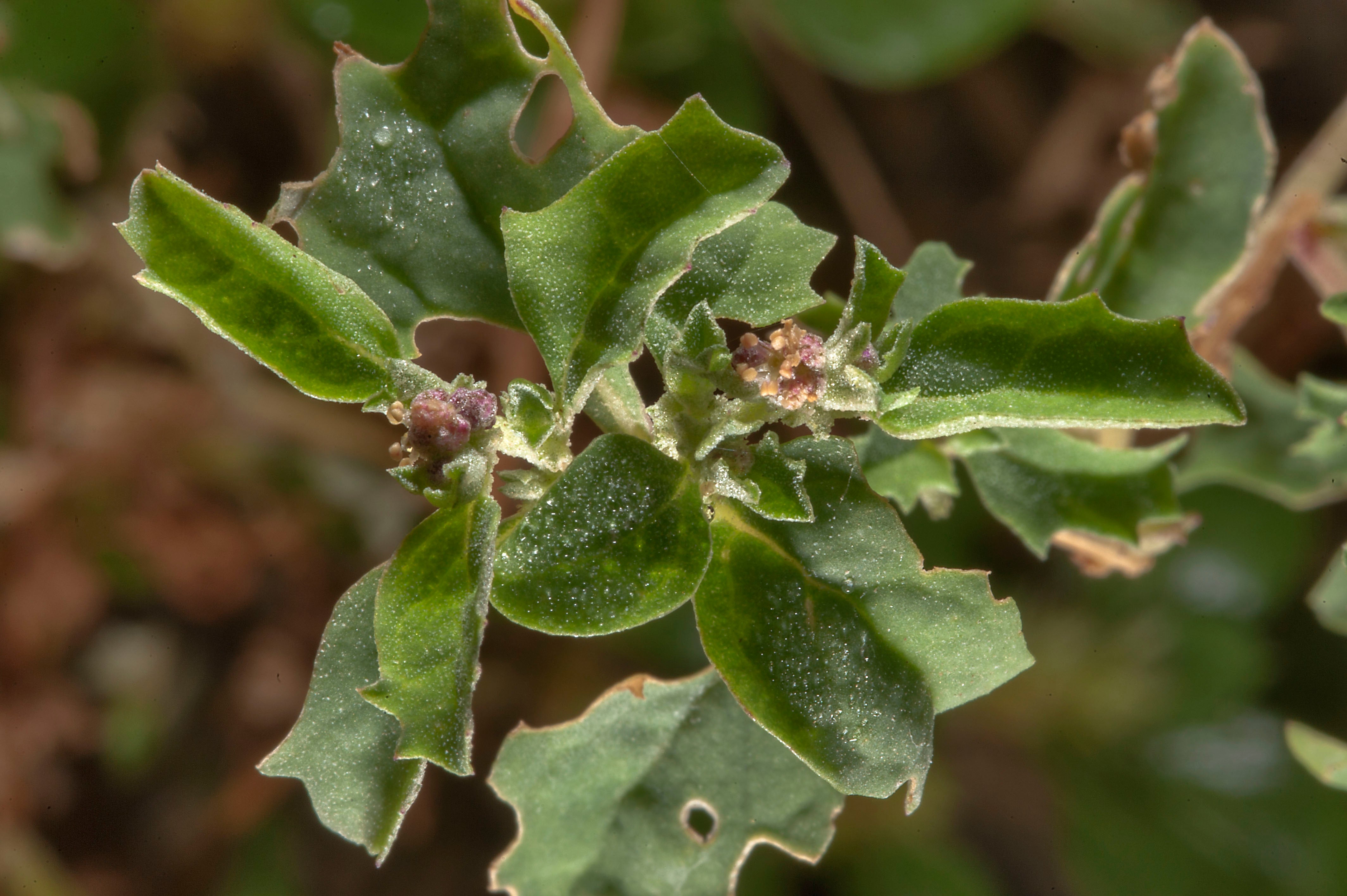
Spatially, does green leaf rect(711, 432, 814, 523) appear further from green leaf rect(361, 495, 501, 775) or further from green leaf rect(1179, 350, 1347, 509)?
green leaf rect(1179, 350, 1347, 509)

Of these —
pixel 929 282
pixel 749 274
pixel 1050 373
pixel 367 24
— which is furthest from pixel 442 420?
pixel 367 24

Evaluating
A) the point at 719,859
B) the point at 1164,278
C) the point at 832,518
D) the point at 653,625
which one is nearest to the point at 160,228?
the point at 832,518

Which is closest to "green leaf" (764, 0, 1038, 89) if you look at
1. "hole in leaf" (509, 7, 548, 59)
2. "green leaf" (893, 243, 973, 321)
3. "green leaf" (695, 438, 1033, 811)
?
"hole in leaf" (509, 7, 548, 59)

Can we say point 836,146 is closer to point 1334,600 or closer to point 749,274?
point 1334,600

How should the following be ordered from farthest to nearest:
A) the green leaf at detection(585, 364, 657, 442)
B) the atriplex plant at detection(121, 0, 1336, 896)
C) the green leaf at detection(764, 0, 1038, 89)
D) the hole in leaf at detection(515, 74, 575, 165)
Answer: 1. the green leaf at detection(764, 0, 1038, 89)
2. the hole in leaf at detection(515, 74, 575, 165)
3. the green leaf at detection(585, 364, 657, 442)
4. the atriplex plant at detection(121, 0, 1336, 896)

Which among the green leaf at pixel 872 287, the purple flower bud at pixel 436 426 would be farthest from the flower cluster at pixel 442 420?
the green leaf at pixel 872 287

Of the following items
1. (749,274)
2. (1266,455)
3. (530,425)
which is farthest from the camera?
(1266,455)
